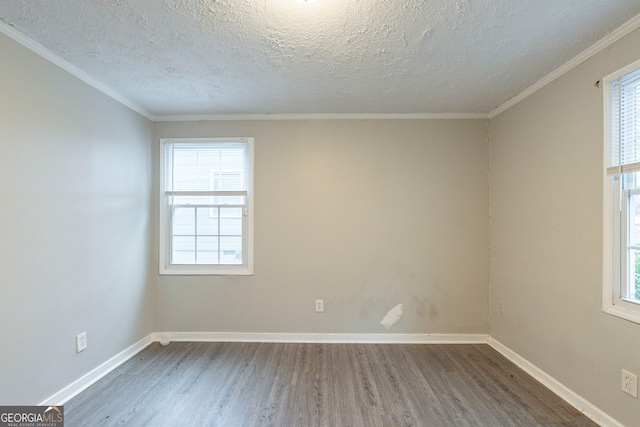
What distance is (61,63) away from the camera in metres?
2.06

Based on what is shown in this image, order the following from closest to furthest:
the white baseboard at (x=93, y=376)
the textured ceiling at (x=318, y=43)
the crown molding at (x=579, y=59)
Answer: the textured ceiling at (x=318, y=43) < the crown molding at (x=579, y=59) < the white baseboard at (x=93, y=376)

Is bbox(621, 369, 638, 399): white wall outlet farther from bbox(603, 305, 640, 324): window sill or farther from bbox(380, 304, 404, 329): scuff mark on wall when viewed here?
bbox(380, 304, 404, 329): scuff mark on wall

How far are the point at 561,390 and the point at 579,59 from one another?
7.89ft

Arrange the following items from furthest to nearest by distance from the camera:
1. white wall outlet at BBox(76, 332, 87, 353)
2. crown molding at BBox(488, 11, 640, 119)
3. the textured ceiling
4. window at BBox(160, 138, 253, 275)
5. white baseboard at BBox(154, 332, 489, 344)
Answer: window at BBox(160, 138, 253, 275), white baseboard at BBox(154, 332, 489, 344), white wall outlet at BBox(76, 332, 87, 353), crown molding at BBox(488, 11, 640, 119), the textured ceiling

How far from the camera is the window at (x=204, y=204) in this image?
3199mm

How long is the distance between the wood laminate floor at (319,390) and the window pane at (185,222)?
122 centimetres

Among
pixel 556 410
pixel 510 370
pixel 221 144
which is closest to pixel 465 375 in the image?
pixel 510 370

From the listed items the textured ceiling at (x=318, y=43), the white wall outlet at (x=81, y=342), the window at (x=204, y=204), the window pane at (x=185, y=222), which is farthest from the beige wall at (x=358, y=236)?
the white wall outlet at (x=81, y=342)

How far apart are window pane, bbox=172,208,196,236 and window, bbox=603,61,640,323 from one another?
11.7 feet

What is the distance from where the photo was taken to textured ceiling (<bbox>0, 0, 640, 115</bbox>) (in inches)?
61.3

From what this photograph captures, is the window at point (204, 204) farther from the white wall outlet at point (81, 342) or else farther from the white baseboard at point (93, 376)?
the white wall outlet at point (81, 342)

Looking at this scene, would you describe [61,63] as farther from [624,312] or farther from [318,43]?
[624,312]
